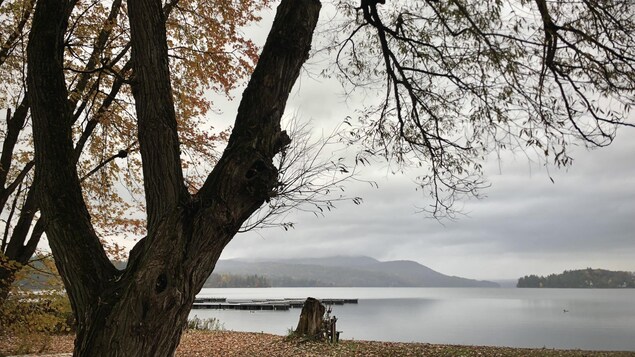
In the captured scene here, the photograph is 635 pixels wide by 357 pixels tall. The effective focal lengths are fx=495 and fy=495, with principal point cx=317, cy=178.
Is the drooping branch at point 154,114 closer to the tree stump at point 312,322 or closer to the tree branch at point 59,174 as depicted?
the tree branch at point 59,174

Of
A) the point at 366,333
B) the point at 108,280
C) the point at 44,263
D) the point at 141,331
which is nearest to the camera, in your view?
the point at 141,331

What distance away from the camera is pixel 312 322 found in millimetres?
14594

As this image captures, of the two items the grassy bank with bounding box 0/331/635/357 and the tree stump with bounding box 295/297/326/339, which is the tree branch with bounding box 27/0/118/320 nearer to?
the grassy bank with bounding box 0/331/635/357

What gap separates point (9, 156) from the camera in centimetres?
885

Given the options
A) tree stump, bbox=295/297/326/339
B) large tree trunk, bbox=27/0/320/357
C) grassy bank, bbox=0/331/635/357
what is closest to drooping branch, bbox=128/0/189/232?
large tree trunk, bbox=27/0/320/357

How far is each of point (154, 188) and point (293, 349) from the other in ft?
35.7

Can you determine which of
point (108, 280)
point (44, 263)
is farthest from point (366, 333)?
point (108, 280)

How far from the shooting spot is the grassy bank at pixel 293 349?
39.7 feet

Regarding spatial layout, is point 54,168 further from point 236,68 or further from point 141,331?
point 236,68

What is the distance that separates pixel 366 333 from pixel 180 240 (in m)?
32.5

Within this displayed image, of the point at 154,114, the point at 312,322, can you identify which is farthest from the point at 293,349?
the point at 154,114

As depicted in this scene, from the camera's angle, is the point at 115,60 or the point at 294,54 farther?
the point at 115,60

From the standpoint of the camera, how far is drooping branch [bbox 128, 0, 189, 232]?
11.2 feet

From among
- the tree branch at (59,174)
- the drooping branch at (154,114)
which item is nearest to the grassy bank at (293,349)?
the tree branch at (59,174)
